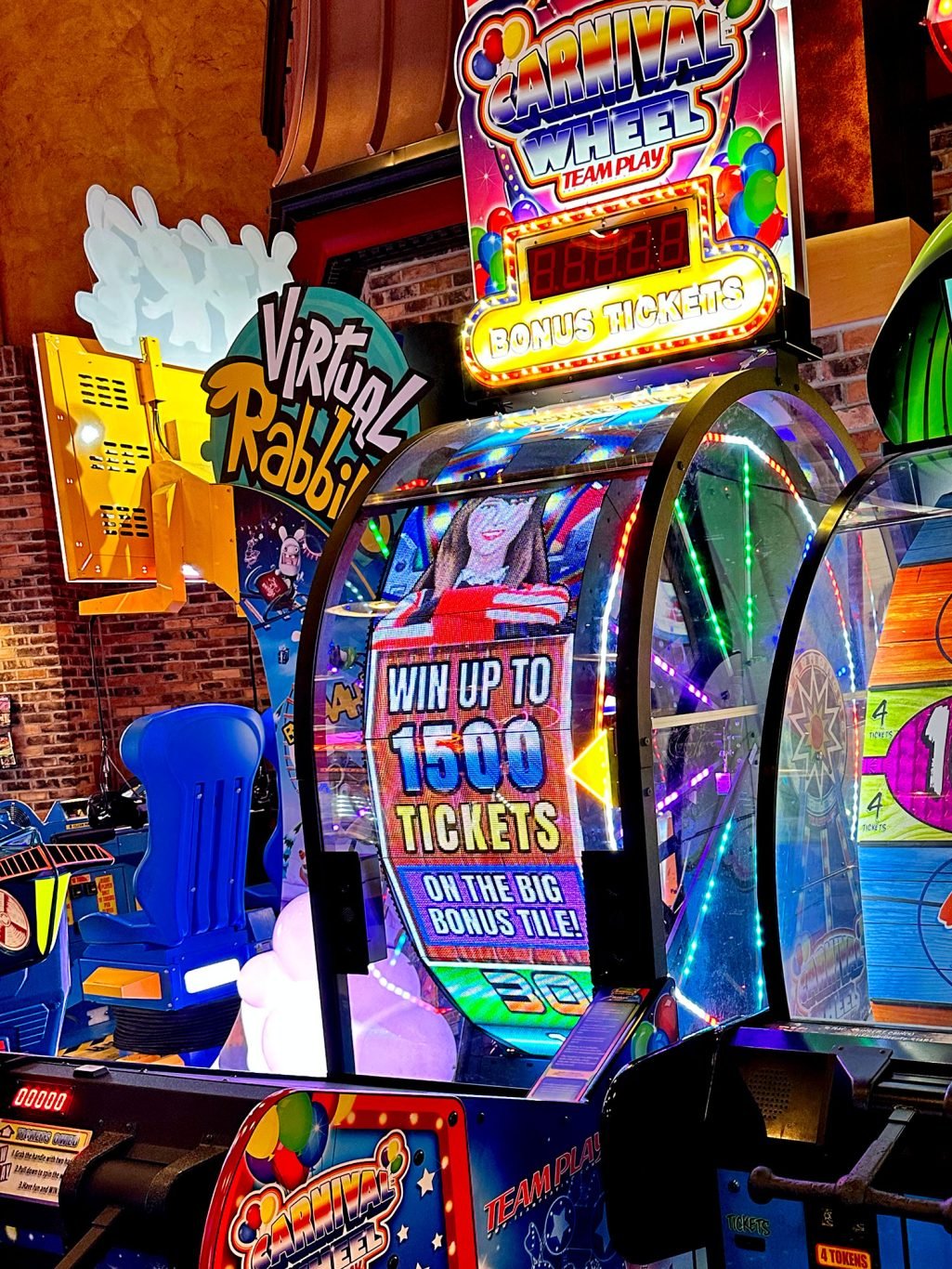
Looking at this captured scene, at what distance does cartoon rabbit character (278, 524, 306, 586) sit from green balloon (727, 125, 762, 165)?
5.48 feet

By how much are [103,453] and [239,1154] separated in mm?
4054

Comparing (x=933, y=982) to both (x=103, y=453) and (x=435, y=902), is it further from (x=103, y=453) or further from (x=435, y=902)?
(x=103, y=453)

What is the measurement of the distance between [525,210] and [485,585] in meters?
1.00

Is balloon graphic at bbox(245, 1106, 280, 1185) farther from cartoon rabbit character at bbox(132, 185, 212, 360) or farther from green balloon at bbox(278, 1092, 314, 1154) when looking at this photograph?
cartoon rabbit character at bbox(132, 185, 212, 360)

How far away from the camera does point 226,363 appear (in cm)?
370

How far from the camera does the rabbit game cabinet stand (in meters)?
2.35

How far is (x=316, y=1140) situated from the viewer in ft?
4.96

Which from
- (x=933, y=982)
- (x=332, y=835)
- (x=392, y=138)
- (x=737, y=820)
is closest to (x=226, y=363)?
(x=392, y=138)

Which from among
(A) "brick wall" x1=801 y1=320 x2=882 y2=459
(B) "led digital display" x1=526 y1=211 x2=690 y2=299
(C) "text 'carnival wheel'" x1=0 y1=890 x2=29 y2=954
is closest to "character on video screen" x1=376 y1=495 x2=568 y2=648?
(B) "led digital display" x1=526 y1=211 x2=690 y2=299

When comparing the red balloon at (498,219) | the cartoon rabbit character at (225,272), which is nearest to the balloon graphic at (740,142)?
the red balloon at (498,219)

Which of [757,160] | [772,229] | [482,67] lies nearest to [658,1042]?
[772,229]

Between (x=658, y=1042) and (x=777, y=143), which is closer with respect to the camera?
(x=658, y=1042)

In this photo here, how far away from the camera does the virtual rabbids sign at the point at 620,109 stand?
278 centimetres

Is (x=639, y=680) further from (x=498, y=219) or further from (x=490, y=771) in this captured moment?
(x=498, y=219)
